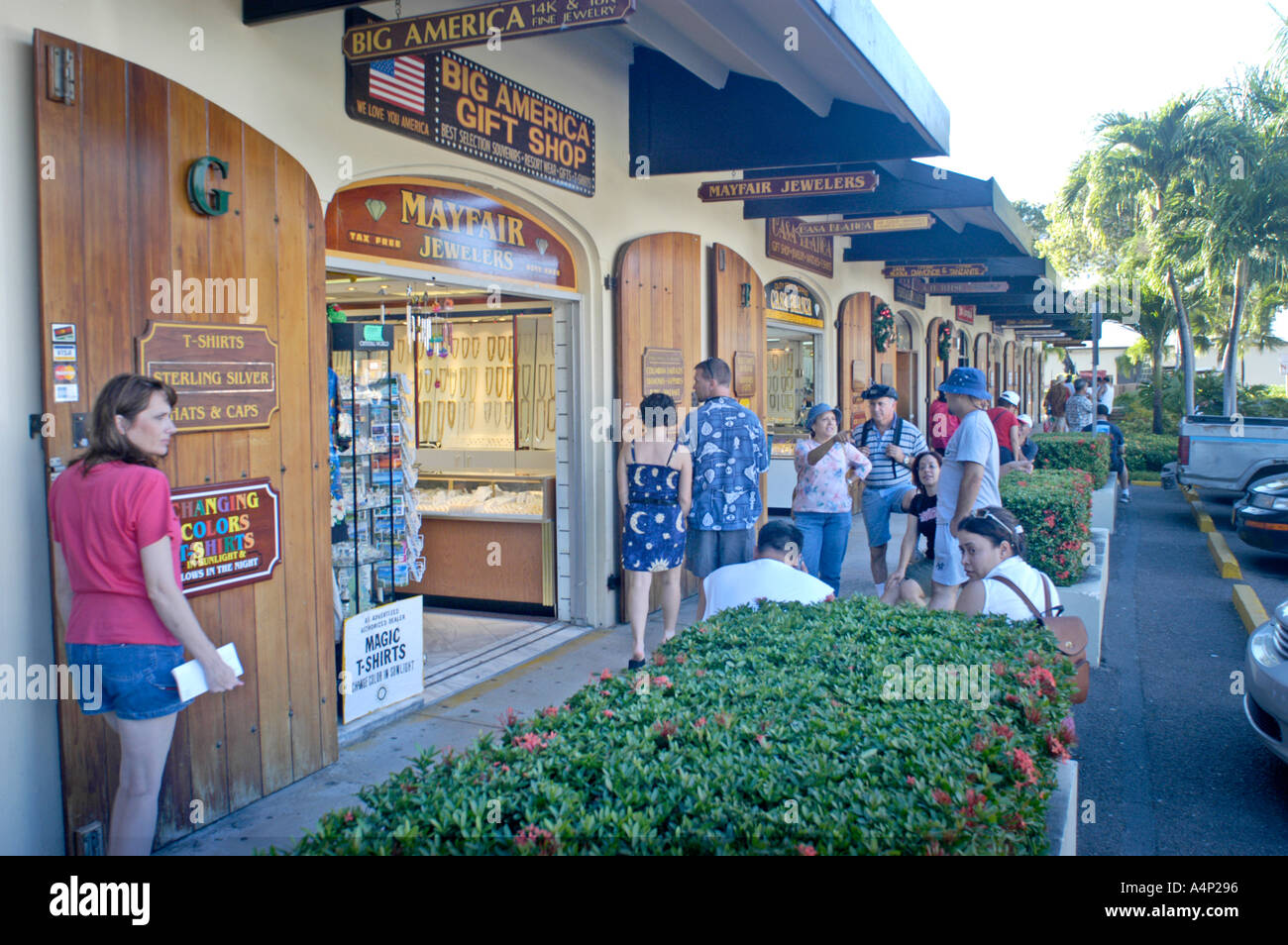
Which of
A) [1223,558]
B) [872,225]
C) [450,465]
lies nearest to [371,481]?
[450,465]

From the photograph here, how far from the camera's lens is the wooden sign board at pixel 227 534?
400 centimetres

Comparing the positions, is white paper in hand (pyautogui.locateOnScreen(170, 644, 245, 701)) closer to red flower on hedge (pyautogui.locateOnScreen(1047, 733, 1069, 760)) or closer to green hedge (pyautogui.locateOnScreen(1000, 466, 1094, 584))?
red flower on hedge (pyautogui.locateOnScreen(1047, 733, 1069, 760))

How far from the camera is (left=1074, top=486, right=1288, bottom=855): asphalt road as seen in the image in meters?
4.36

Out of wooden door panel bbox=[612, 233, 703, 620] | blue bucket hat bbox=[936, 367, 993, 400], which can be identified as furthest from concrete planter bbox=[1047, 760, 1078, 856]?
wooden door panel bbox=[612, 233, 703, 620]

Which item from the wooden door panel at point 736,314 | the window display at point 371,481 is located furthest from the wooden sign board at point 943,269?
the window display at point 371,481

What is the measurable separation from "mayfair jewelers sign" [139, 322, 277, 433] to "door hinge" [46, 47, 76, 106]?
2.65 ft

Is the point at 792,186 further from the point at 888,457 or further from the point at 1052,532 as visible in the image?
the point at 1052,532

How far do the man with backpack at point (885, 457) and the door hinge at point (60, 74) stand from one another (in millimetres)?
5192

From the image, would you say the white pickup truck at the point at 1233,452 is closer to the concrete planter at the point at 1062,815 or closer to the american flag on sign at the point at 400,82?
the concrete planter at the point at 1062,815

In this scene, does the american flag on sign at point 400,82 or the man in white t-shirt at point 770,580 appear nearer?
the man in white t-shirt at point 770,580
